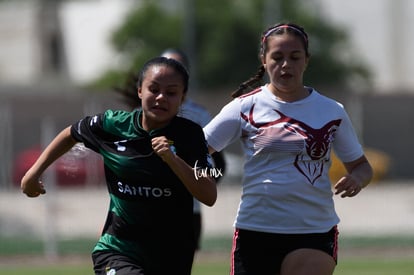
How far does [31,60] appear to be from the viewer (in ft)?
212

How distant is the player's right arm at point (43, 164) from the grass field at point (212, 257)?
7409 mm

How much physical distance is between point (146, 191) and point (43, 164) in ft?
2.23

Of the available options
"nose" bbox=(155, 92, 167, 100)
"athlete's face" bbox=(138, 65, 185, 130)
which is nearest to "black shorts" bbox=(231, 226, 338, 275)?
"athlete's face" bbox=(138, 65, 185, 130)

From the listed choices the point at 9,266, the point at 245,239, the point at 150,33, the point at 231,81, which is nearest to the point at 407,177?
the point at 231,81

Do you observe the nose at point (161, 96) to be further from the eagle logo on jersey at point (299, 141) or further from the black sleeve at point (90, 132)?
the eagle logo on jersey at point (299, 141)

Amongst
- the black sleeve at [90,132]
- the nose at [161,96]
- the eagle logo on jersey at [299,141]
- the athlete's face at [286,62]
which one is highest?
the athlete's face at [286,62]

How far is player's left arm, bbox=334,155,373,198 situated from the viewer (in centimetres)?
613

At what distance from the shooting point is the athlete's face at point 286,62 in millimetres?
6207

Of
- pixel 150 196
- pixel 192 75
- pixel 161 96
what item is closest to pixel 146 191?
pixel 150 196

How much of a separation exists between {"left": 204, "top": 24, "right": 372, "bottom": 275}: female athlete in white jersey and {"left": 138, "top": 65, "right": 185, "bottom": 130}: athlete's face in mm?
642

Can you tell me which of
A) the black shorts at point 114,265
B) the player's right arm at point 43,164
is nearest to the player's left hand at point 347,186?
the black shorts at point 114,265

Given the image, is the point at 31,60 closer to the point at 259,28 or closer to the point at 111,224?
the point at 259,28

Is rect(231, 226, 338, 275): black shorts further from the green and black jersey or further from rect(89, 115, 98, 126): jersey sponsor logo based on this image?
rect(89, 115, 98, 126): jersey sponsor logo

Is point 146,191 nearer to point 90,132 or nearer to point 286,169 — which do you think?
point 90,132
